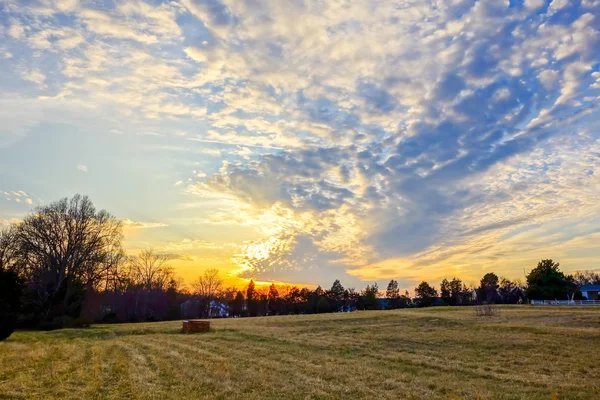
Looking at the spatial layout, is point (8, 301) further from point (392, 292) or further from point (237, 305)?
point (392, 292)

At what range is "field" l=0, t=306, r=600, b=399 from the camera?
1227cm

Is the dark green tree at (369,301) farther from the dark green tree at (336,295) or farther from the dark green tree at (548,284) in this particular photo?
the dark green tree at (548,284)

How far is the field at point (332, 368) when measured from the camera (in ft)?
40.2

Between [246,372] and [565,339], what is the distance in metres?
18.3

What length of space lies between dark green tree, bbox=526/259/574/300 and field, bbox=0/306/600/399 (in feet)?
192

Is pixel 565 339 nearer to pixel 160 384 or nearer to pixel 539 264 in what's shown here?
pixel 160 384

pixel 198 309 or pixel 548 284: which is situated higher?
pixel 548 284

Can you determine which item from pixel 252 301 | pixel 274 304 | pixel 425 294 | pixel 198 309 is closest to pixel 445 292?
pixel 425 294

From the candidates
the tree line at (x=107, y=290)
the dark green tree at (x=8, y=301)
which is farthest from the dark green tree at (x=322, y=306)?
the dark green tree at (x=8, y=301)

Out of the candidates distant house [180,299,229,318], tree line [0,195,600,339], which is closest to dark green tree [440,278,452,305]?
tree line [0,195,600,339]

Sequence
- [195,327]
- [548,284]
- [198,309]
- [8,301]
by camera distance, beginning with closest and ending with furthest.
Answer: [8,301]
[195,327]
[548,284]
[198,309]

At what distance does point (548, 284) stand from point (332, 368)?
76.4 m

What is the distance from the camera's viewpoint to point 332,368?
16609mm

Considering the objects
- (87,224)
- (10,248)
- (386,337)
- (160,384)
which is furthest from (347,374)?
(10,248)
